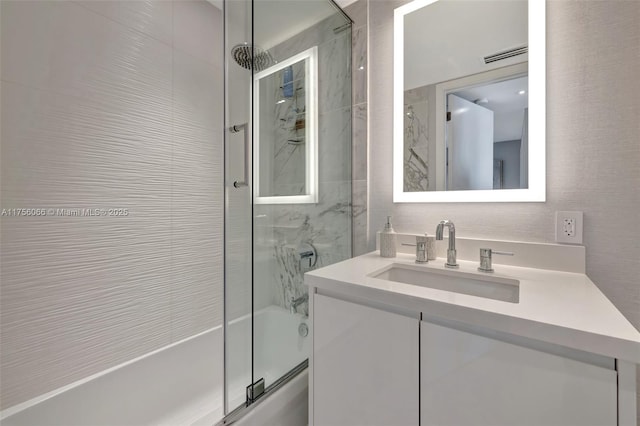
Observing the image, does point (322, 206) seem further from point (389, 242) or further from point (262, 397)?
point (262, 397)

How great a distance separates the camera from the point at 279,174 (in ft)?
3.61

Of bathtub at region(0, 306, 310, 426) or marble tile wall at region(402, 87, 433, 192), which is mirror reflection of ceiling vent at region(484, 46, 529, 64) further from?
bathtub at region(0, 306, 310, 426)

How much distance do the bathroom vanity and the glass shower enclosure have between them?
9.8 inches

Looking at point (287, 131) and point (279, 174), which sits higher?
point (287, 131)

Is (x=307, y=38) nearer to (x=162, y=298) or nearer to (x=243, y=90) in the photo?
(x=243, y=90)

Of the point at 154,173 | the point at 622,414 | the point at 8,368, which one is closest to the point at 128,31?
the point at 154,173

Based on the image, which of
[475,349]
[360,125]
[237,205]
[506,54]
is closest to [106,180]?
[237,205]

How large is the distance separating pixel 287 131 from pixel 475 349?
100 centimetres

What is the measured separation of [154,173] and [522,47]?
5.83 feet

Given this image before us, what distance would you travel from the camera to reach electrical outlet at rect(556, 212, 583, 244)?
0.92 meters

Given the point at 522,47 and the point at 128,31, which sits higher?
the point at 128,31

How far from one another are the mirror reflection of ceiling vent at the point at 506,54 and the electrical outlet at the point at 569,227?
0.64 m

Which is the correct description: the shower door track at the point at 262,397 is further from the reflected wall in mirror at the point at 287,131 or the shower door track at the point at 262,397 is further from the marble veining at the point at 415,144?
the marble veining at the point at 415,144

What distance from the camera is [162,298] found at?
149cm
